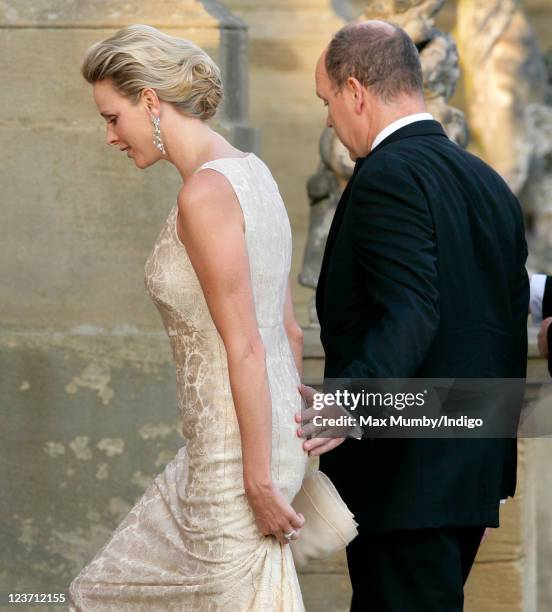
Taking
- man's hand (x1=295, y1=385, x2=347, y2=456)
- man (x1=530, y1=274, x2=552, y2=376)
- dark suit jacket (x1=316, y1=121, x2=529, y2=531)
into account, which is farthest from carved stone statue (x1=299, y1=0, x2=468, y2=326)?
man's hand (x1=295, y1=385, x2=347, y2=456)

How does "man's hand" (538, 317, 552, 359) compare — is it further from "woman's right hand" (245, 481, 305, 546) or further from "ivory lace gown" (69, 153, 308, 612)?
"woman's right hand" (245, 481, 305, 546)

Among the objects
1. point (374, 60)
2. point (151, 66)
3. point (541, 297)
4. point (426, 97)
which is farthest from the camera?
point (426, 97)

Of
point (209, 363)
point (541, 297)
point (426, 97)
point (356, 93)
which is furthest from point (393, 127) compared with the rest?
point (426, 97)

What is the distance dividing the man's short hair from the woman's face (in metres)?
0.42

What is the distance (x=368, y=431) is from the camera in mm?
3189

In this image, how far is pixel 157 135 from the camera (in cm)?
314

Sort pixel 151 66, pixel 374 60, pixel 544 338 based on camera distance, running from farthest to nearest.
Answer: pixel 544 338, pixel 374 60, pixel 151 66

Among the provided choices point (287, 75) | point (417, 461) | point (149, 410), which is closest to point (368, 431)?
point (417, 461)

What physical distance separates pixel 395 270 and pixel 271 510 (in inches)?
21.0

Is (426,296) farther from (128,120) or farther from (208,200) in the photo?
(128,120)

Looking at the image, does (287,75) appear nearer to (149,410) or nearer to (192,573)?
(149,410)

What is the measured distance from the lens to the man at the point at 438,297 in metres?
3.18

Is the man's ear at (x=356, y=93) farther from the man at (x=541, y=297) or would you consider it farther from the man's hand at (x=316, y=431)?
the man at (x=541, y=297)

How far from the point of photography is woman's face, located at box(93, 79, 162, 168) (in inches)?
123
